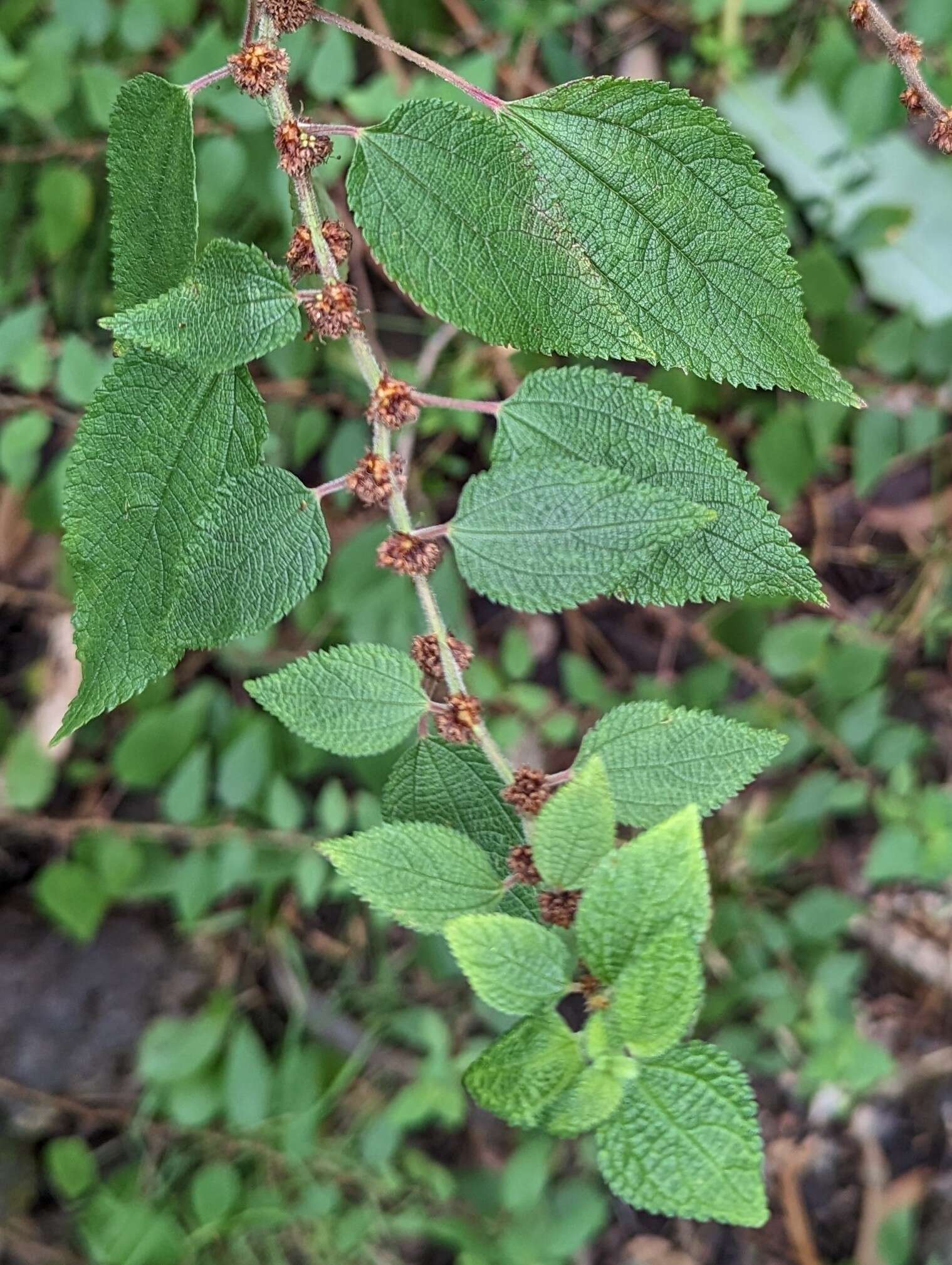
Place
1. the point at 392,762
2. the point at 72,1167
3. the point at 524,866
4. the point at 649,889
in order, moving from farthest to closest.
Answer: the point at 72,1167 → the point at 392,762 → the point at 524,866 → the point at 649,889

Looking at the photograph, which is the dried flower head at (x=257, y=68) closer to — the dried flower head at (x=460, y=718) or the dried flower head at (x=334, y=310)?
the dried flower head at (x=334, y=310)

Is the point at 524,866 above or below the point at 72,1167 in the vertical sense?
→ above

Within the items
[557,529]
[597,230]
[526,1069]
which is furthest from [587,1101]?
[597,230]

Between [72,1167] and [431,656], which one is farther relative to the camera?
[72,1167]

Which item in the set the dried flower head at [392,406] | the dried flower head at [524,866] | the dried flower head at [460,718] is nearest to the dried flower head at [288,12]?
the dried flower head at [392,406]

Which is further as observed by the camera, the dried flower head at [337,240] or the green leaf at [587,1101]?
the dried flower head at [337,240]

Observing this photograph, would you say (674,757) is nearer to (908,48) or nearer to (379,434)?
(379,434)

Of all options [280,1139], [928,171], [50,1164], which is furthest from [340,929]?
[928,171]

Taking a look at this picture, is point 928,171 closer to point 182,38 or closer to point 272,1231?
point 182,38
